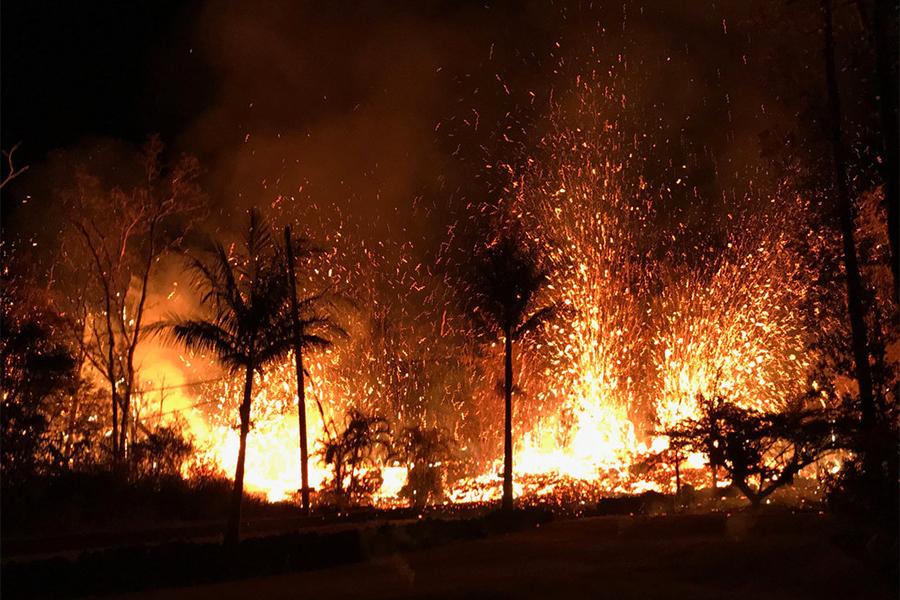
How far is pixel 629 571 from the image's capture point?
1209 centimetres

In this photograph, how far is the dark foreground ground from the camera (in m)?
10.6

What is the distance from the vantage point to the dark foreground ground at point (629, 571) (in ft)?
34.9

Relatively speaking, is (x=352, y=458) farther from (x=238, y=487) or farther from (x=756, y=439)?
(x=238, y=487)

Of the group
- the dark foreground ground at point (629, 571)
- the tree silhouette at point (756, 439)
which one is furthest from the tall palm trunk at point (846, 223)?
the dark foreground ground at point (629, 571)

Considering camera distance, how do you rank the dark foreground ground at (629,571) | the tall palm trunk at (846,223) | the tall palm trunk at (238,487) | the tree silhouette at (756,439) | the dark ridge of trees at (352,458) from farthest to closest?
1. the dark ridge of trees at (352,458)
2. the tree silhouette at (756,439)
3. the tall palm trunk at (846,223)
4. the tall palm trunk at (238,487)
5. the dark foreground ground at (629,571)

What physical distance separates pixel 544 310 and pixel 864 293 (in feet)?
24.4

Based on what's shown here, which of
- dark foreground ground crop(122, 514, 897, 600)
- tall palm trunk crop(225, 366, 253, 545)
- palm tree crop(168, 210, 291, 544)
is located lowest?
dark foreground ground crop(122, 514, 897, 600)

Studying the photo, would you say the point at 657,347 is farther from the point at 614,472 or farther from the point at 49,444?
the point at 49,444

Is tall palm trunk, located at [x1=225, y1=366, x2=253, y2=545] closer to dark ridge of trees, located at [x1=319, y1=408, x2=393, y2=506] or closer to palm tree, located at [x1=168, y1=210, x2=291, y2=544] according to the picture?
palm tree, located at [x1=168, y1=210, x2=291, y2=544]

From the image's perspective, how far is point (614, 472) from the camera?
3120 centimetres

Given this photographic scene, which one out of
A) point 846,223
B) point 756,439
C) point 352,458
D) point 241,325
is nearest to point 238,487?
point 241,325

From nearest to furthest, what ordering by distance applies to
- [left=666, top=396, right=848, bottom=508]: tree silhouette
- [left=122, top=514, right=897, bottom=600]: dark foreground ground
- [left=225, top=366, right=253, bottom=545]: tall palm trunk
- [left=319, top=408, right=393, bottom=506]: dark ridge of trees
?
[left=122, top=514, right=897, bottom=600]: dark foreground ground, [left=225, top=366, right=253, bottom=545]: tall palm trunk, [left=666, top=396, right=848, bottom=508]: tree silhouette, [left=319, top=408, right=393, bottom=506]: dark ridge of trees

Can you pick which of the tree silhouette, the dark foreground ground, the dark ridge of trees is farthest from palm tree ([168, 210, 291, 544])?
the dark ridge of trees

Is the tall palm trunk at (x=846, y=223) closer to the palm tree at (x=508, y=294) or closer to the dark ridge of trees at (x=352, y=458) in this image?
the palm tree at (x=508, y=294)
